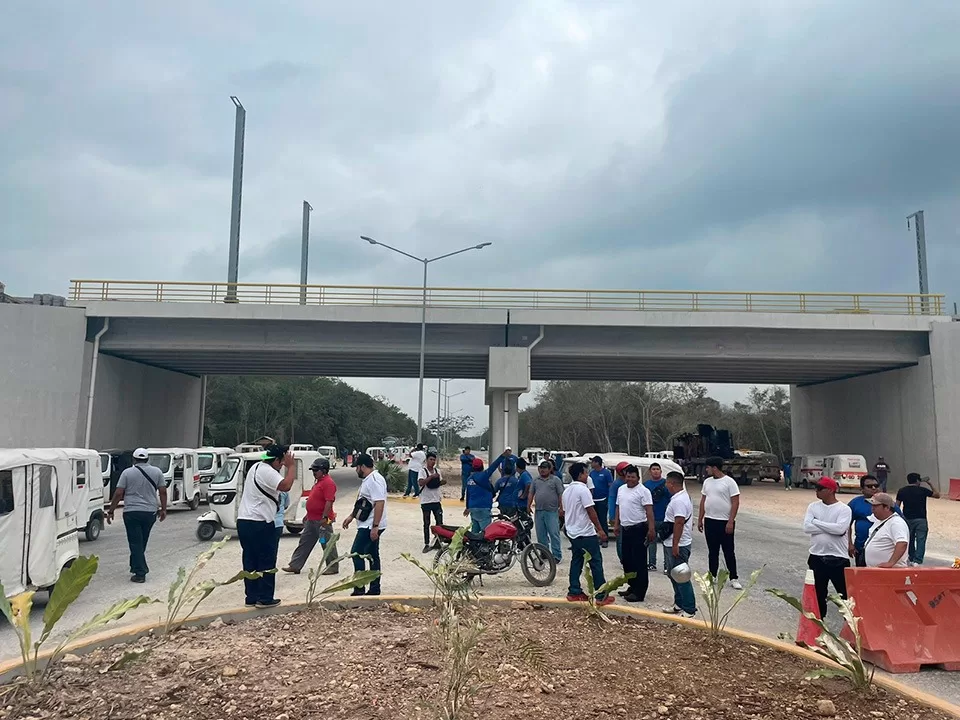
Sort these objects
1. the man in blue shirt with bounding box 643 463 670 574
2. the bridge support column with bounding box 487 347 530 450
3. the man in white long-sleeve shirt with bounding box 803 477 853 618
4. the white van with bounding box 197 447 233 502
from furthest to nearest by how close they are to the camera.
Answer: the bridge support column with bounding box 487 347 530 450 → the white van with bounding box 197 447 233 502 → the man in blue shirt with bounding box 643 463 670 574 → the man in white long-sleeve shirt with bounding box 803 477 853 618

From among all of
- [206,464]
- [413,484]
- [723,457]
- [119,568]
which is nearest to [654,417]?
[723,457]

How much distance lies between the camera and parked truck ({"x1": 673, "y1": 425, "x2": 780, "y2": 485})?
114 ft

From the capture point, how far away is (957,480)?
85.5ft

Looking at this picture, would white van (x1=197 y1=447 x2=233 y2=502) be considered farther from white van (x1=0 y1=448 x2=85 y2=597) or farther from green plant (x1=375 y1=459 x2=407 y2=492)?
white van (x1=0 y1=448 x2=85 y2=597)

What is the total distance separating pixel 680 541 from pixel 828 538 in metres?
1.53

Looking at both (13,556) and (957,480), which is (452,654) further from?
(957,480)

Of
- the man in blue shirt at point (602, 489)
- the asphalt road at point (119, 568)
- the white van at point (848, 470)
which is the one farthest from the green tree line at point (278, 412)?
the man in blue shirt at point (602, 489)

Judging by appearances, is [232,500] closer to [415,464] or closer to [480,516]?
[480,516]

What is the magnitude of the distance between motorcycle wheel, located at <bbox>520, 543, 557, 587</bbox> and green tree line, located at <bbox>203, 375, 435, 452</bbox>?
188ft

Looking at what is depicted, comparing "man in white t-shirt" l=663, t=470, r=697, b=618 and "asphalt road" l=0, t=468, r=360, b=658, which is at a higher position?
"man in white t-shirt" l=663, t=470, r=697, b=618

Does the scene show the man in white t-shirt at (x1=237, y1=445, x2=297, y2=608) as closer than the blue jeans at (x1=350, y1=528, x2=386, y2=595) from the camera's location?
Yes

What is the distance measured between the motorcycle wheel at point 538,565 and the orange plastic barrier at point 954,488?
23470 millimetres

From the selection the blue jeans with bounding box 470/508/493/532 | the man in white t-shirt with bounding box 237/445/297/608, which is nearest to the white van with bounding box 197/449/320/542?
the blue jeans with bounding box 470/508/493/532

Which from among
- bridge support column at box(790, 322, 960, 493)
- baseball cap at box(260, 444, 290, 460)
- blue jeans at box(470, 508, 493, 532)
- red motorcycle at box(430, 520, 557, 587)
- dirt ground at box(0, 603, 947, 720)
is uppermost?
bridge support column at box(790, 322, 960, 493)
